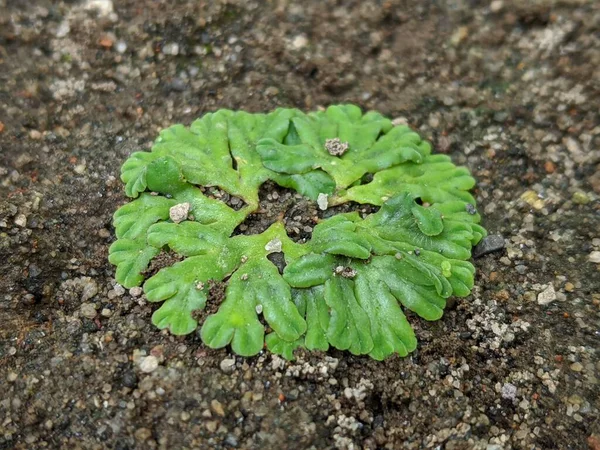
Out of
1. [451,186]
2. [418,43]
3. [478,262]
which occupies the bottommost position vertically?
[478,262]

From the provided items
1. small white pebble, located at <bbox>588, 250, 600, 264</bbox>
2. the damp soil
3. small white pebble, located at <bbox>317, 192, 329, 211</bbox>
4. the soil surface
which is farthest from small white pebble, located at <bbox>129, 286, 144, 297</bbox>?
small white pebble, located at <bbox>588, 250, 600, 264</bbox>

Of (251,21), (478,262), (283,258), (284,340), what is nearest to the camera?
(284,340)

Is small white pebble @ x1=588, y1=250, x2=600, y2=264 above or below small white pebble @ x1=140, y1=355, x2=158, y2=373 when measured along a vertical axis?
above

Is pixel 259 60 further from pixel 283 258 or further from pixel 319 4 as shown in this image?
pixel 283 258

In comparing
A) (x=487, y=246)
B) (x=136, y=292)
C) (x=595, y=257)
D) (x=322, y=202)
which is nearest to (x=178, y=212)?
(x=136, y=292)

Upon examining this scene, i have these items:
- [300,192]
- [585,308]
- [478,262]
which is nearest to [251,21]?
[300,192]

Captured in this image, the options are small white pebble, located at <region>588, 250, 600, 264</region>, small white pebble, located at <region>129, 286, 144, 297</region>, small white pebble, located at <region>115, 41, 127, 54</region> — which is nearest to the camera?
small white pebble, located at <region>129, 286, 144, 297</region>

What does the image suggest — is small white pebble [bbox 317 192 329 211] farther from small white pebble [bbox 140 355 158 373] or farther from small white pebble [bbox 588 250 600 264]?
small white pebble [bbox 588 250 600 264]
